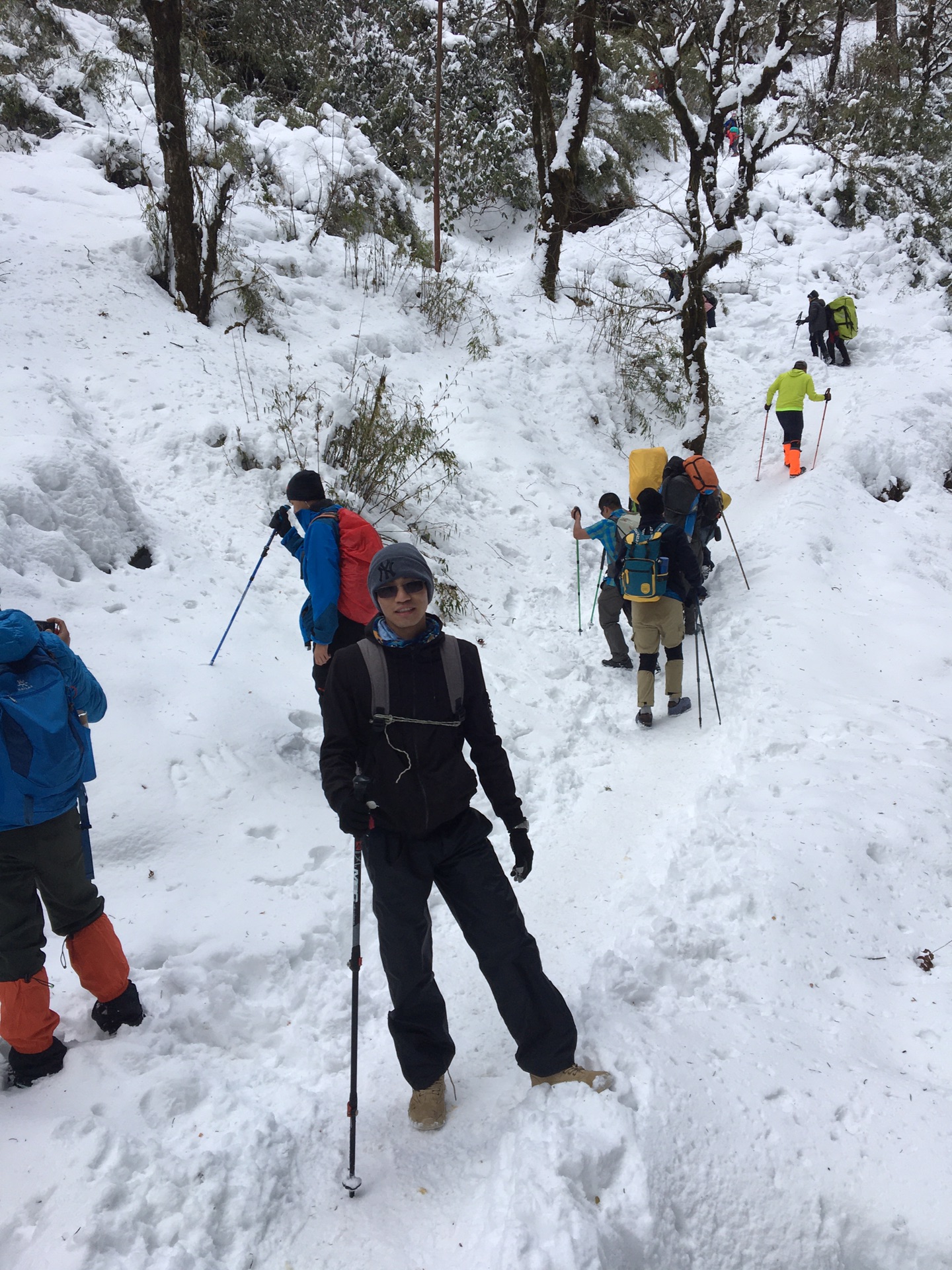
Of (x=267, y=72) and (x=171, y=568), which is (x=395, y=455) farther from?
(x=267, y=72)

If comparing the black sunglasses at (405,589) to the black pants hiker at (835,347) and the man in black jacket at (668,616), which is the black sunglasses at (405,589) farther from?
the black pants hiker at (835,347)

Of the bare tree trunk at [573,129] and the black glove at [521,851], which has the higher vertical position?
the bare tree trunk at [573,129]

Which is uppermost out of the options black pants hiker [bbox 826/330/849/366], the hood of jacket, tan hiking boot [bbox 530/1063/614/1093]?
black pants hiker [bbox 826/330/849/366]

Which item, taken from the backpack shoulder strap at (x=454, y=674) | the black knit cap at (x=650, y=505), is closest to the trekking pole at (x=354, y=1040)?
the backpack shoulder strap at (x=454, y=674)

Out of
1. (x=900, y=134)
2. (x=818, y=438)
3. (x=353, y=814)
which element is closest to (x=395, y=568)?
(x=353, y=814)

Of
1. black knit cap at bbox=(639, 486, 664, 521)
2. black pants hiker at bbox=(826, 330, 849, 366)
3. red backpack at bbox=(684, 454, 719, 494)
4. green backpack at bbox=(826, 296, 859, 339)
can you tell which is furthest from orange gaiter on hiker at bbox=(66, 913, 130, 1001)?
black pants hiker at bbox=(826, 330, 849, 366)

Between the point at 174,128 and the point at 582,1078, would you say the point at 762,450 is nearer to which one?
the point at 174,128

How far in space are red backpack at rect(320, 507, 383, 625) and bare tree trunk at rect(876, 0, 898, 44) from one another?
2633 cm

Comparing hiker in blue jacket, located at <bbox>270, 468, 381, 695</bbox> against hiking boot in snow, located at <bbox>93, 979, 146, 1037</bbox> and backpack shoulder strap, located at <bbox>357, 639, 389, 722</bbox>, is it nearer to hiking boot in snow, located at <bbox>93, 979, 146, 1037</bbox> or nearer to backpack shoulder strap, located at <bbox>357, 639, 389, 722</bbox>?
backpack shoulder strap, located at <bbox>357, 639, 389, 722</bbox>

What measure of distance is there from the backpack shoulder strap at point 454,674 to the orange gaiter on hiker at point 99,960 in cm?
175

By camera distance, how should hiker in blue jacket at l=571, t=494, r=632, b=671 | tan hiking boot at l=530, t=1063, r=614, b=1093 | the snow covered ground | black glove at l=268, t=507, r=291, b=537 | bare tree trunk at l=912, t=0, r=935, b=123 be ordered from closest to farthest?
the snow covered ground < tan hiking boot at l=530, t=1063, r=614, b=1093 < black glove at l=268, t=507, r=291, b=537 < hiker in blue jacket at l=571, t=494, r=632, b=671 < bare tree trunk at l=912, t=0, r=935, b=123

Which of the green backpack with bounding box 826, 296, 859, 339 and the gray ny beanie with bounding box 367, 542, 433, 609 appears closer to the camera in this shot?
the gray ny beanie with bounding box 367, 542, 433, 609

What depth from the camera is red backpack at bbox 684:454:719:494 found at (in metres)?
7.57

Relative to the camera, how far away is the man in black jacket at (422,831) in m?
2.68
